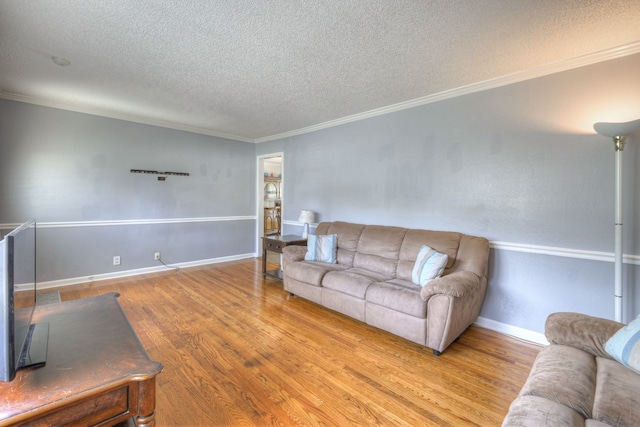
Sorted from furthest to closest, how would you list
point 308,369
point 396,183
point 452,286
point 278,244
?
point 278,244 < point 396,183 < point 452,286 < point 308,369

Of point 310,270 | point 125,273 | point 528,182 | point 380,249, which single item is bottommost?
point 125,273

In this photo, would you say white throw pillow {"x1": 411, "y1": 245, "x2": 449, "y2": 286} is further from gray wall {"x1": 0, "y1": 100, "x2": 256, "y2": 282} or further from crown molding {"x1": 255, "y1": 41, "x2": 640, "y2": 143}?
gray wall {"x1": 0, "y1": 100, "x2": 256, "y2": 282}

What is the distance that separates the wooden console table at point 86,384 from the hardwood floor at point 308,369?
2.77ft

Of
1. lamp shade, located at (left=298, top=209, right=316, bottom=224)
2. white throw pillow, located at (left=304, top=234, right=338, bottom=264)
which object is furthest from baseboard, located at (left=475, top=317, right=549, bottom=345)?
lamp shade, located at (left=298, top=209, right=316, bottom=224)

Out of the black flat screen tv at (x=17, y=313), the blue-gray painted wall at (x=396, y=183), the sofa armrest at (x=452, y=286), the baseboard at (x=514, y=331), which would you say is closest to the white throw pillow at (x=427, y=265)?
the sofa armrest at (x=452, y=286)

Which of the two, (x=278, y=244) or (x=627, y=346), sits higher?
(x=278, y=244)

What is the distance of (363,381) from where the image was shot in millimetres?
1992

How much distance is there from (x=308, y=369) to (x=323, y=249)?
170 cm

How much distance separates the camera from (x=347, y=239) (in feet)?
12.2

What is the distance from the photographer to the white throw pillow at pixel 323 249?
143 inches

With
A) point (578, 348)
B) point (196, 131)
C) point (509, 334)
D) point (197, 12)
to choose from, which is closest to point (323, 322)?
point (509, 334)

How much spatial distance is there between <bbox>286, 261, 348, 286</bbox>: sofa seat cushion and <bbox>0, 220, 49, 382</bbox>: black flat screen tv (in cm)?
231

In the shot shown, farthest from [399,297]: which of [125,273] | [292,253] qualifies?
[125,273]

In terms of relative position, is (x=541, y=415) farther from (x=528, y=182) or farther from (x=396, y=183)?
(x=396, y=183)
